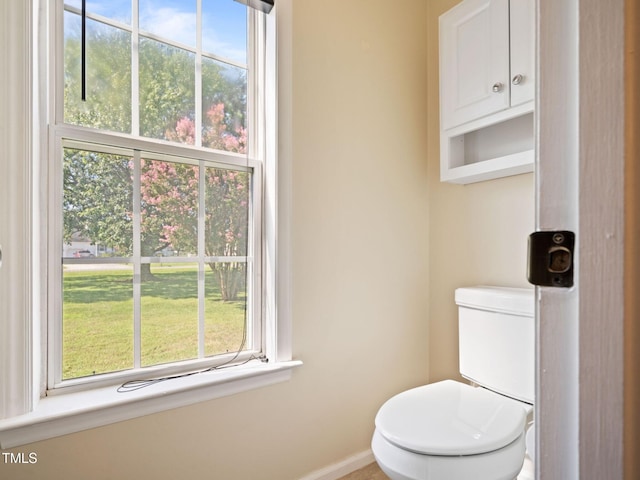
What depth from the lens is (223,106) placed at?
143cm

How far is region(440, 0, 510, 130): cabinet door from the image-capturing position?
4.69 ft

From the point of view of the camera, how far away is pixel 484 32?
4.90 ft

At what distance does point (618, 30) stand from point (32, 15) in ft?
4.32

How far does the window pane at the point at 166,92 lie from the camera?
4.17 ft

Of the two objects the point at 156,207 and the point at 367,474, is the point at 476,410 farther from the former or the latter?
the point at 156,207

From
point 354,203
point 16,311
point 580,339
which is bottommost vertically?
point 16,311

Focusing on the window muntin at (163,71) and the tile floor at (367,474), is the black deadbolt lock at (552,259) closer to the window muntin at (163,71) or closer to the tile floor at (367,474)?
the window muntin at (163,71)

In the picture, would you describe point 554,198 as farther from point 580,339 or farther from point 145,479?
point 145,479

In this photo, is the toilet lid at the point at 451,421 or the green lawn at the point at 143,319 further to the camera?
the green lawn at the point at 143,319

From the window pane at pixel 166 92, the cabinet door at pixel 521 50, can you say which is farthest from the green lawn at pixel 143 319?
the cabinet door at pixel 521 50

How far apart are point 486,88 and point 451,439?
1264 mm

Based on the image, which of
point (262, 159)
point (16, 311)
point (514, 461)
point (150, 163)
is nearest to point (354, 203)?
point (262, 159)

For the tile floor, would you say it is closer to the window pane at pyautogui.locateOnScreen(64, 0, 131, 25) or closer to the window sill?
the window sill

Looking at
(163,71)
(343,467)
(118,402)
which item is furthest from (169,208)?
(343,467)
